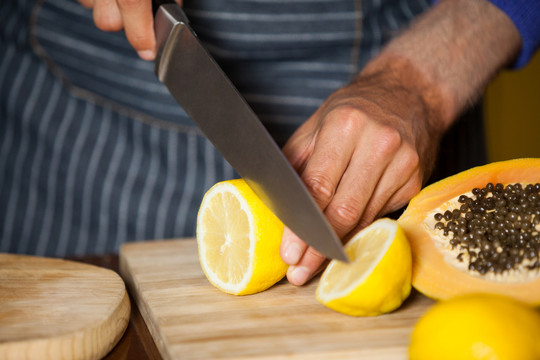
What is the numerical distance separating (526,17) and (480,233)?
2.21ft

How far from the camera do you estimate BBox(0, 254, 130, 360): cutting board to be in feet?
2.39

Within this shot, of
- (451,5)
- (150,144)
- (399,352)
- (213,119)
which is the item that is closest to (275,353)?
(399,352)

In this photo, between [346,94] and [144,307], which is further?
[346,94]

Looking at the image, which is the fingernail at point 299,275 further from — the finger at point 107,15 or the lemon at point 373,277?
the finger at point 107,15

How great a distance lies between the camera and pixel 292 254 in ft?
2.68

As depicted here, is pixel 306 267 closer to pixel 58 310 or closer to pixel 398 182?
pixel 398 182

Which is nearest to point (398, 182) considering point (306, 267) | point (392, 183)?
point (392, 183)

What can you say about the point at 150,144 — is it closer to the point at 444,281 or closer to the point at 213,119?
the point at 213,119

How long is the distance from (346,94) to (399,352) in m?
0.49

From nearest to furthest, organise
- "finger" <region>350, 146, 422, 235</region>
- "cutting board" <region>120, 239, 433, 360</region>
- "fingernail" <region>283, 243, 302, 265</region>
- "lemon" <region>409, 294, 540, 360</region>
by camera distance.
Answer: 1. "lemon" <region>409, 294, 540, 360</region>
2. "cutting board" <region>120, 239, 433, 360</region>
3. "fingernail" <region>283, 243, 302, 265</region>
4. "finger" <region>350, 146, 422, 235</region>

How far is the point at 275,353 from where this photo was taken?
2.29 feet

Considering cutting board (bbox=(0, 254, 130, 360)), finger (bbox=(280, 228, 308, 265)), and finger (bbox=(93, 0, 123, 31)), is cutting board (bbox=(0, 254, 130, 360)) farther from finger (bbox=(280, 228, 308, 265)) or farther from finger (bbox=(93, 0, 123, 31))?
finger (bbox=(93, 0, 123, 31))

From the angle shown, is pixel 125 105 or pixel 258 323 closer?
pixel 258 323

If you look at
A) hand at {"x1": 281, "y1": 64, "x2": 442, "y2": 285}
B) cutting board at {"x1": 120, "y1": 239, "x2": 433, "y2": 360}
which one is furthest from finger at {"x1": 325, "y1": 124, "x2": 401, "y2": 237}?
cutting board at {"x1": 120, "y1": 239, "x2": 433, "y2": 360}
